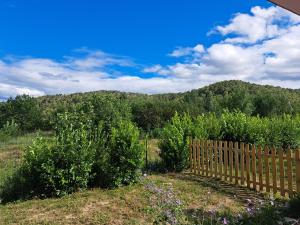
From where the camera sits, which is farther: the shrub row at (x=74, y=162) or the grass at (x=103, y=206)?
the shrub row at (x=74, y=162)

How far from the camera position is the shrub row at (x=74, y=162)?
8547 millimetres

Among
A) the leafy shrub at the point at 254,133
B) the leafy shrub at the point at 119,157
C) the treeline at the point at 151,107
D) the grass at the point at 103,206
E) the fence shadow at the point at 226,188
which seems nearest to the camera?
the grass at the point at 103,206

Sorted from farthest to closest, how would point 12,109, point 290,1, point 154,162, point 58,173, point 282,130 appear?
point 12,109 → point 282,130 → point 154,162 → point 58,173 → point 290,1

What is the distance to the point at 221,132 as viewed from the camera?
1379 centimetres

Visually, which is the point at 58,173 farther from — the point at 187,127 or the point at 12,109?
the point at 12,109

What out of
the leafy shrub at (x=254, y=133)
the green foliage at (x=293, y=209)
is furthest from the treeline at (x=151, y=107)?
the green foliage at (x=293, y=209)

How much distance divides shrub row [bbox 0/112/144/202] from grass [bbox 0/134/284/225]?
362 mm

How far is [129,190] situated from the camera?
8.68m

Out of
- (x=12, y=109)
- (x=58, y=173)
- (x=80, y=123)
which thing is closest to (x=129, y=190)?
(x=58, y=173)

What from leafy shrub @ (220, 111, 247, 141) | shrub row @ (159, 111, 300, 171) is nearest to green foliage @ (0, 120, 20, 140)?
shrub row @ (159, 111, 300, 171)

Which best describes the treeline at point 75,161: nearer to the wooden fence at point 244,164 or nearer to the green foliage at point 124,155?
the green foliage at point 124,155

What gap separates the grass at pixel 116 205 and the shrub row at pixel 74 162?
362 millimetres

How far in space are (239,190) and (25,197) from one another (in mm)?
4752

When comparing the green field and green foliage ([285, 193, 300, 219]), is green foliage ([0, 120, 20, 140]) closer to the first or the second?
the green field
